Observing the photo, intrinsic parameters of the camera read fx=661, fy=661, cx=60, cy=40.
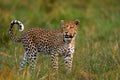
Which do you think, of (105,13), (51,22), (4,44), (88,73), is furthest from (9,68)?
(105,13)

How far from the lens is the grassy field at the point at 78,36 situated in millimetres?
9484

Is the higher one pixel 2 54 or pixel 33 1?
pixel 33 1

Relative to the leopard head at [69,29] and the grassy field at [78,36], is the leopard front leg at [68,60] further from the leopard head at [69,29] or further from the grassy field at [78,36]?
the leopard head at [69,29]

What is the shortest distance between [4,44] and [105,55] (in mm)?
2240

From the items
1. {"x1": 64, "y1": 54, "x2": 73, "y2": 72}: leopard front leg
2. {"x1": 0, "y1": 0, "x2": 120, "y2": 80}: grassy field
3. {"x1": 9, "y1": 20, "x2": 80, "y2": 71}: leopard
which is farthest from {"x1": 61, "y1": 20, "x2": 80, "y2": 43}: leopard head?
{"x1": 0, "y1": 0, "x2": 120, "y2": 80}: grassy field

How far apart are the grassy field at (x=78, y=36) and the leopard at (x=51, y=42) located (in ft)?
0.43

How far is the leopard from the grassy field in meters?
0.13

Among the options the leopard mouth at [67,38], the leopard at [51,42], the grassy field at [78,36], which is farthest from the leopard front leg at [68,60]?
the leopard mouth at [67,38]

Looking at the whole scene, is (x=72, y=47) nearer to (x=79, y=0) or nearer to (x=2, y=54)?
(x=2, y=54)

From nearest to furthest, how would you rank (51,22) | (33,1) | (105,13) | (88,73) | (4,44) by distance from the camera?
(88,73) → (4,44) → (51,22) → (105,13) → (33,1)

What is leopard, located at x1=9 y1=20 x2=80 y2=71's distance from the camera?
10414 mm

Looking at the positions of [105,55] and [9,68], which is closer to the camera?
[9,68]

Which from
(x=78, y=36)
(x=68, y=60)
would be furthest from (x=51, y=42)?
(x=78, y=36)

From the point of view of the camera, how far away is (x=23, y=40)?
11227mm
